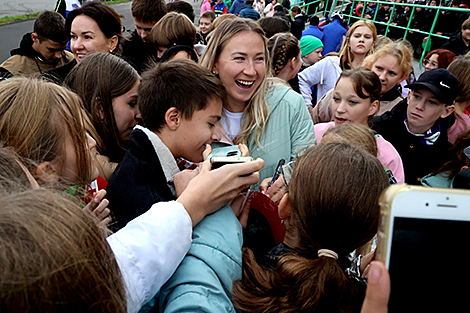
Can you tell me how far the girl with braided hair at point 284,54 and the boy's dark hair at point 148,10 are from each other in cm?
146

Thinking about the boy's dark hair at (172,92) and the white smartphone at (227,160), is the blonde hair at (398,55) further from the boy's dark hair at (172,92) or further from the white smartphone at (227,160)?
the white smartphone at (227,160)

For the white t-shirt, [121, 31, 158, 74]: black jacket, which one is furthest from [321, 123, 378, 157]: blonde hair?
[121, 31, 158, 74]: black jacket

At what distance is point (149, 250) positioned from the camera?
3.13 feet

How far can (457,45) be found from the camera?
594 centimetres

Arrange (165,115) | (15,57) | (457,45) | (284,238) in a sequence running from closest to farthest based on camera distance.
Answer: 1. (284,238)
2. (165,115)
3. (15,57)
4. (457,45)

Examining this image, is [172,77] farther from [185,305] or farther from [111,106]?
[185,305]

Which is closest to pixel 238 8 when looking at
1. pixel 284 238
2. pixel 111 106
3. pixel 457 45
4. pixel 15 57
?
pixel 457 45

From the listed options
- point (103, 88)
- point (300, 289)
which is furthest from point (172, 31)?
point (300, 289)

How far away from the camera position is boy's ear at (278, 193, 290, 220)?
3.95 feet

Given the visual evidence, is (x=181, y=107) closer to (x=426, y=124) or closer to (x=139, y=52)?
(x=426, y=124)

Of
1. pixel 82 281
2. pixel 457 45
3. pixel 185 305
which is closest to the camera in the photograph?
pixel 82 281

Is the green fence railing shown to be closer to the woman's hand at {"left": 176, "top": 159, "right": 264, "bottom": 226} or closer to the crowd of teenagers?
the crowd of teenagers

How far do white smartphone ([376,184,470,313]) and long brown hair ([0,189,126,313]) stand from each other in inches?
24.0

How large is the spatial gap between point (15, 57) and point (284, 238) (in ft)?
11.8
